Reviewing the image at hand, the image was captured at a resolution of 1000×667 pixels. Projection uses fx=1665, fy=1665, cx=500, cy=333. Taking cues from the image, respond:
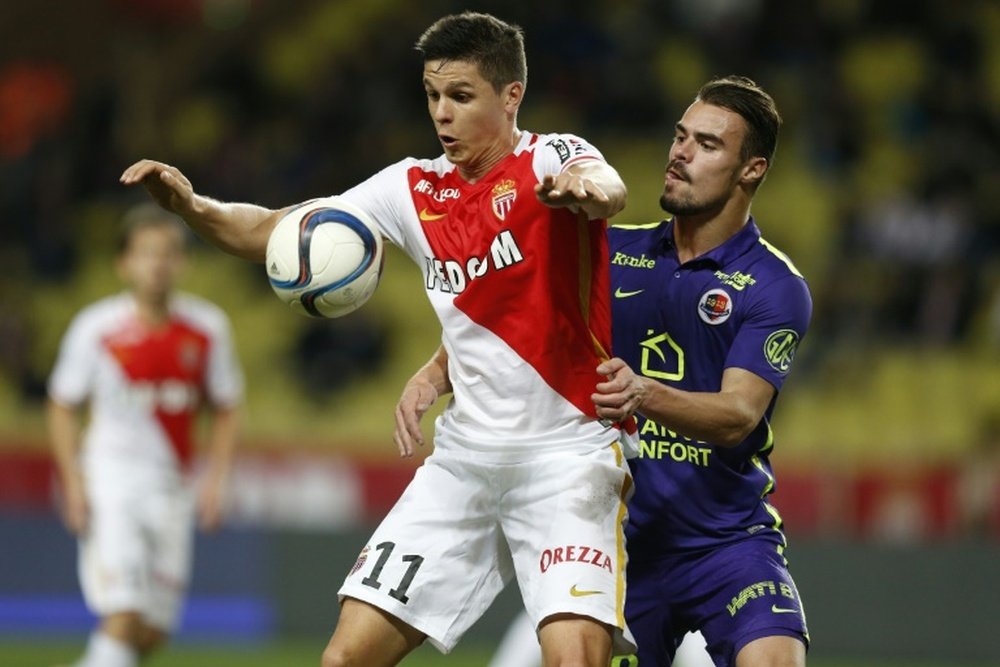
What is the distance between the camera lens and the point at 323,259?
4.78 m

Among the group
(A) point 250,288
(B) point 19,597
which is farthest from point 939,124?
(B) point 19,597

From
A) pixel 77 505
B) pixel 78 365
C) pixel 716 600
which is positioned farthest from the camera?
pixel 78 365

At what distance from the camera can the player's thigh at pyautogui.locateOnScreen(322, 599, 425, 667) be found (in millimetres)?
4746

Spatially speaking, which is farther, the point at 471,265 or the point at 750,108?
the point at 750,108

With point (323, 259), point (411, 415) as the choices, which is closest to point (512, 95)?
point (323, 259)

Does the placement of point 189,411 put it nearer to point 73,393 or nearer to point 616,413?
point 73,393

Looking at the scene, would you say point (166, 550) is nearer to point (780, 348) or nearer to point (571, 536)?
point (571, 536)

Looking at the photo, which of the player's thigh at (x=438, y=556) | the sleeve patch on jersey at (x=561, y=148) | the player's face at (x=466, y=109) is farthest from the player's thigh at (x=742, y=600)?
the player's face at (x=466, y=109)

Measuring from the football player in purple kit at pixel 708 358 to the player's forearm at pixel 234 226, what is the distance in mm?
1177

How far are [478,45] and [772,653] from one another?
1991 mm

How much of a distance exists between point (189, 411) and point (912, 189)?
7.13 meters

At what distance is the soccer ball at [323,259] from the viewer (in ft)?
15.7

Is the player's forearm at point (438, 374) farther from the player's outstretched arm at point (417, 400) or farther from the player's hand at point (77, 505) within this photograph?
the player's hand at point (77, 505)

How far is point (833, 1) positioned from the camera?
51.1 ft
